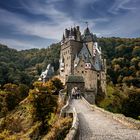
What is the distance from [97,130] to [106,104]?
152 ft

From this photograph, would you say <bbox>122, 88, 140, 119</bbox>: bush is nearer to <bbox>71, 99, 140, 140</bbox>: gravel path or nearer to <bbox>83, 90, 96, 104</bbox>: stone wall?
<bbox>83, 90, 96, 104</bbox>: stone wall

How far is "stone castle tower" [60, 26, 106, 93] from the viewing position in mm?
69438

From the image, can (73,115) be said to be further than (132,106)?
No

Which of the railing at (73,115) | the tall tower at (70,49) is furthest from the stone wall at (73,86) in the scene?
the tall tower at (70,49)

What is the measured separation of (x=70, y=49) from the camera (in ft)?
257

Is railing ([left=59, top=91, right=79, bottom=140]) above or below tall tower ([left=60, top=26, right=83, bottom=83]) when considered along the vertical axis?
below

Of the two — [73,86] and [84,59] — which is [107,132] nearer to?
[73,86]

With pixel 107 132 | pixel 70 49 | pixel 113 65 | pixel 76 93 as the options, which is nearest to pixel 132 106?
pixel 76 93

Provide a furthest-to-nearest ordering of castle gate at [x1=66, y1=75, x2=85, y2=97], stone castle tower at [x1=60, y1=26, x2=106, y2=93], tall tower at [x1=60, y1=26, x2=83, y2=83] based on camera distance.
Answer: tall tower at [x1=60, y1=26, x2=83, y2=83] → stone castle tower at [x1=60, y1=26, x2=106, y2=93] → castle gate at [x1=66, y1=75, x2=85, y2=97]

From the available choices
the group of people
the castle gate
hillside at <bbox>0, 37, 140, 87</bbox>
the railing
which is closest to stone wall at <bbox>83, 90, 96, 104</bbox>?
the castle gate

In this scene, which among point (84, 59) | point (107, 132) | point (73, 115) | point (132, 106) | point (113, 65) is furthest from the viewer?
point (113, 65)

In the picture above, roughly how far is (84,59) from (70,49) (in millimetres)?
7783

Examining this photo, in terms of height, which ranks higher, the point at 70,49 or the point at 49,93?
the point at 70,49

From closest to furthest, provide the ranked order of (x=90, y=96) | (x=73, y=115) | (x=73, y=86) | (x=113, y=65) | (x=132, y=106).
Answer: (x=73, y=115)
(x=132, y=106)
(x=73, y=86)
(x=90, y=96)
(x=113, y=65)
